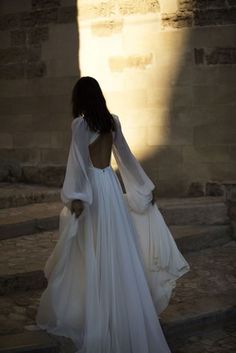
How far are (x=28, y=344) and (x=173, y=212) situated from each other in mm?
3194

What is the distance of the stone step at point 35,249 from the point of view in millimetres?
4473

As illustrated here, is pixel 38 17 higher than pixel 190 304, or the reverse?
pixel 38 17

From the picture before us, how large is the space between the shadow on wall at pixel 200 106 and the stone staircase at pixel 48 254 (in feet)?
1.03

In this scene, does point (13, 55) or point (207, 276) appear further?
point (13, 55)

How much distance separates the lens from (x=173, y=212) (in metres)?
6.36

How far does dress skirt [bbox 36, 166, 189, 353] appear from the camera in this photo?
Result: 10.9ft

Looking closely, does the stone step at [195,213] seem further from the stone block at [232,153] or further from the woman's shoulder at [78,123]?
the woman's shoulder at [78,123]

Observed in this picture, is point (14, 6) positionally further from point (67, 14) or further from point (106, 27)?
point (106, 27)

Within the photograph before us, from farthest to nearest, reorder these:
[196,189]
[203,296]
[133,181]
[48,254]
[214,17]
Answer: [196,189], [214,17], [48,254], [203,296], [133,181]

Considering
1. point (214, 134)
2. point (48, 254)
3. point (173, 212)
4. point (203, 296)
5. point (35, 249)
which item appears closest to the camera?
point (203, 296)

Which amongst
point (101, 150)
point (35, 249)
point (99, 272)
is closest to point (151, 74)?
point (35, 249)

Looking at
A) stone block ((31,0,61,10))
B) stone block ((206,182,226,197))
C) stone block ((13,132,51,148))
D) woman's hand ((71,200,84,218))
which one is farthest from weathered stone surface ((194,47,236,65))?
woman's hand ((71,200,84,218))

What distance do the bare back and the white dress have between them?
0.04 meters

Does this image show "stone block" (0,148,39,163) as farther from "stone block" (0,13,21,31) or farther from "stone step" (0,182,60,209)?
"stone block" (0,13,21,31)
